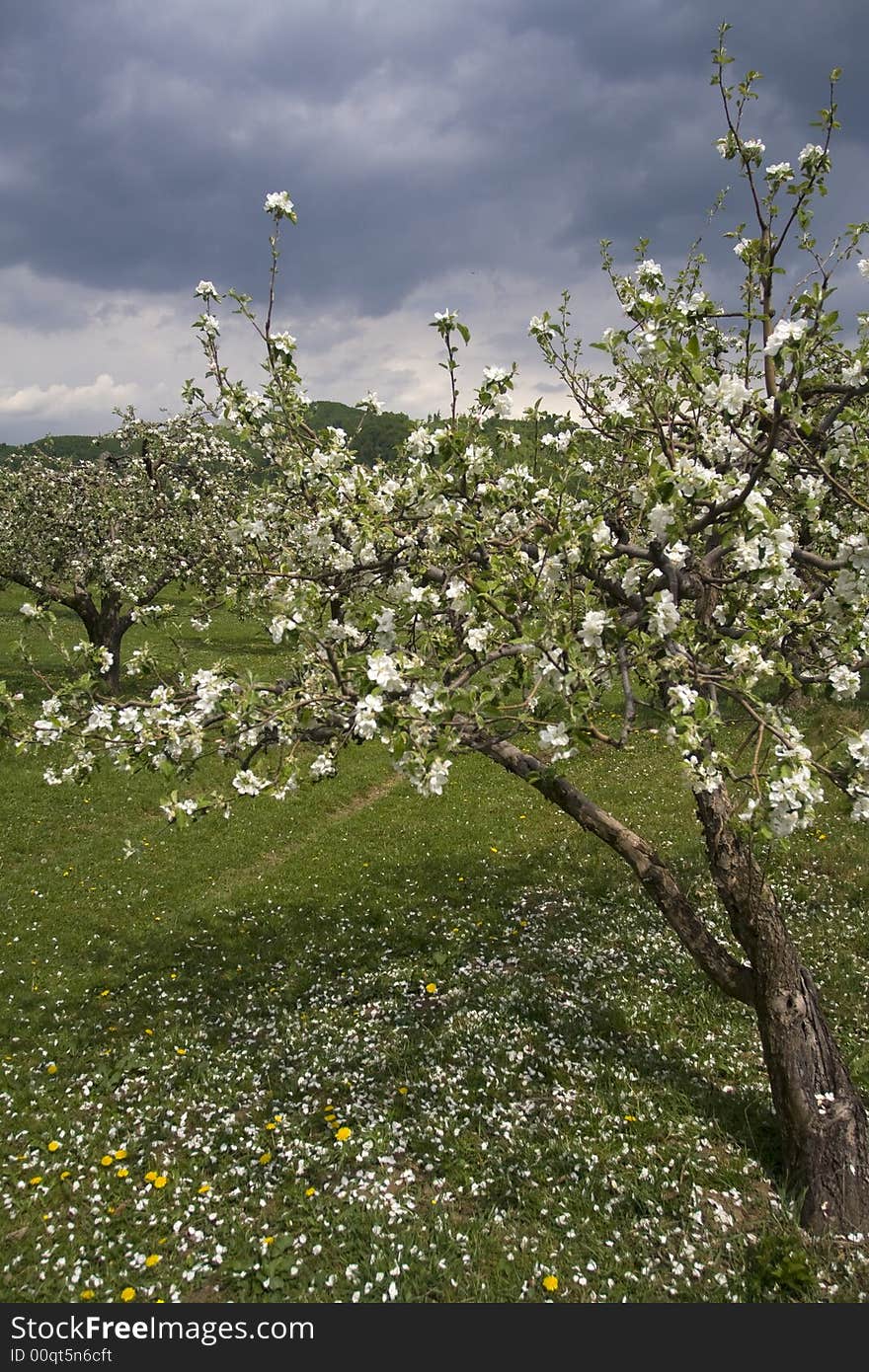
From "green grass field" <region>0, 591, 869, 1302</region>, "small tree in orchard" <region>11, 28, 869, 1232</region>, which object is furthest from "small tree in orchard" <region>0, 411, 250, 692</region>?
"small tree in orchard" <region>11, 28, 869, 1232</region>

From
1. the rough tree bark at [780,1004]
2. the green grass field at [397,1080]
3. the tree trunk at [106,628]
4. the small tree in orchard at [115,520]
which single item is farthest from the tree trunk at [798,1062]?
the tree trunk at [106,628]

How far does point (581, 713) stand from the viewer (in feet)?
15.6

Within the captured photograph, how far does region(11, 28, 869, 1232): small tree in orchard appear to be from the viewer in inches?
195

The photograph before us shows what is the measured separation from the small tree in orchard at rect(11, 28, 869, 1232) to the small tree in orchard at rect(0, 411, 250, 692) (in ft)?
57.8

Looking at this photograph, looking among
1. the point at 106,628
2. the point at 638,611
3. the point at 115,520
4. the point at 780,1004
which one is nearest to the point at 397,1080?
the point at 780,1004

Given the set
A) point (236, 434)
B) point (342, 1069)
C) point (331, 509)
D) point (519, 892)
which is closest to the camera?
point (331, 509)

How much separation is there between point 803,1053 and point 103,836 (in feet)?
49.3

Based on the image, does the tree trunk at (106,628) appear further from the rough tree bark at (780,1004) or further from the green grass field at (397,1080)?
the rough tree bark at (780,1004)

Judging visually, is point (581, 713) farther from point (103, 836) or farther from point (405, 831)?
point (103, 836)

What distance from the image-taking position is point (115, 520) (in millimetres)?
25531

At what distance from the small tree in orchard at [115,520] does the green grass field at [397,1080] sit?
1105 centimetres

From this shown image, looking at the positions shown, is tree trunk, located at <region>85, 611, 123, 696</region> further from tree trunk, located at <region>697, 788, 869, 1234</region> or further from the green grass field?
tree trunk, located at <region>697, 788, 869, 1234</region>

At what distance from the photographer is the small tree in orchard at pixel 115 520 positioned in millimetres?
24297

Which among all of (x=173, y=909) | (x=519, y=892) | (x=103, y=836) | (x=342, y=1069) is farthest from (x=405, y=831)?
(x=342, y=1069)
